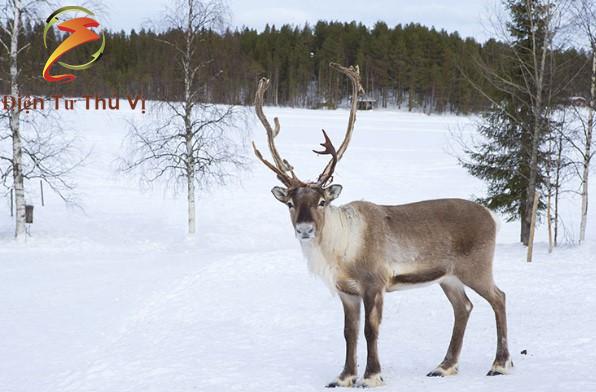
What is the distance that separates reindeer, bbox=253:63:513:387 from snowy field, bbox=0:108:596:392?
1.90 feet

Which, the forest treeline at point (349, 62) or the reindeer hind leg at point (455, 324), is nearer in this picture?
the reindeer hind leg at point (455, 324)

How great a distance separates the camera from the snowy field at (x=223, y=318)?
7.05m

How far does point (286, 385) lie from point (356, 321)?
105cm

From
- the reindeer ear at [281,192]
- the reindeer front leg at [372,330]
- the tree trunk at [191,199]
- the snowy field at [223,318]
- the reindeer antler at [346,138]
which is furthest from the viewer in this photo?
the tree trunk at [191,199]

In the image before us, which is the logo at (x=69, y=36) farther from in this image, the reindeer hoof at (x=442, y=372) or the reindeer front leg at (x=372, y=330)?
the reindeer hoof at (x=442, y=372)

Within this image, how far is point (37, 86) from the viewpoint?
63.3 ft

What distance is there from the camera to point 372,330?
6188mm

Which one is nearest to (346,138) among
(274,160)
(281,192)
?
(274,160)

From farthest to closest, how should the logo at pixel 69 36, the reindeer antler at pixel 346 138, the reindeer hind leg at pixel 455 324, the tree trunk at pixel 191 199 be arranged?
the tree trunk at pixel 191 199
the logo at pixel 69 36
the reindeer hind leg at pixel 455 324
the reindeer antler at pixel 346 138

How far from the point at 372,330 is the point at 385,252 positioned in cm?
79

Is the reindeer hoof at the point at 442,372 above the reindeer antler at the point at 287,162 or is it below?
below

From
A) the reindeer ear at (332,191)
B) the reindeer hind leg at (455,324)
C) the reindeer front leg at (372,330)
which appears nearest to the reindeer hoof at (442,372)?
the reindeer hind leg at (455,324)

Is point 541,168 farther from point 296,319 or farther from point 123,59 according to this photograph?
point 123,59

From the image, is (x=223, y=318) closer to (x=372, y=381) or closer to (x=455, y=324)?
(x=372, y=381)
